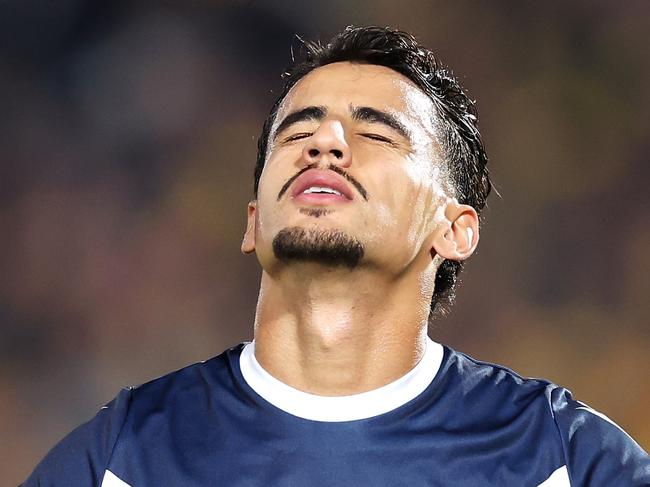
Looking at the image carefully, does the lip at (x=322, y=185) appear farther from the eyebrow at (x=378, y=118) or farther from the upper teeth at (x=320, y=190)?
the eyebrow at (x=378, y=118)

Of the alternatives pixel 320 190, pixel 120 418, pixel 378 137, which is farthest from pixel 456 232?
pixel 120 418

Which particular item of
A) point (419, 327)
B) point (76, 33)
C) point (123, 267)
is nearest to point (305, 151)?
point (419, 327)

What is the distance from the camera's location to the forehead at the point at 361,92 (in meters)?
2.39

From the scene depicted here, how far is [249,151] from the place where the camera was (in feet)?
14.2

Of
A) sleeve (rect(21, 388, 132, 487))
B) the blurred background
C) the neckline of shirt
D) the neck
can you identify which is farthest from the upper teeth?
the blurred background

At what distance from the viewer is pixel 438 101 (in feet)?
8.46

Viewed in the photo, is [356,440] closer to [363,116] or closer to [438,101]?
[363,116]

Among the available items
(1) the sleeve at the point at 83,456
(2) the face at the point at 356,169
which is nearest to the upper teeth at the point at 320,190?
(2) the face at the point at 356,169

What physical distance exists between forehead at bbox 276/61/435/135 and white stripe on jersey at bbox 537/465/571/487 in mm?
786

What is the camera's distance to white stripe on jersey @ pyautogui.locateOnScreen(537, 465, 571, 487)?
6.96 feet

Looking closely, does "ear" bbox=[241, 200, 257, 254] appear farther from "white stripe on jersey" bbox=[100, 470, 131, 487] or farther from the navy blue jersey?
"white stripe on jersey" bbox=[100, 470, 131, 487]

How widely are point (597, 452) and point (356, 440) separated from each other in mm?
461

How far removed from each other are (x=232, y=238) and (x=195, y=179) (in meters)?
0.27

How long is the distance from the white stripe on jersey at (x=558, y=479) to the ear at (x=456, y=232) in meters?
0.52
